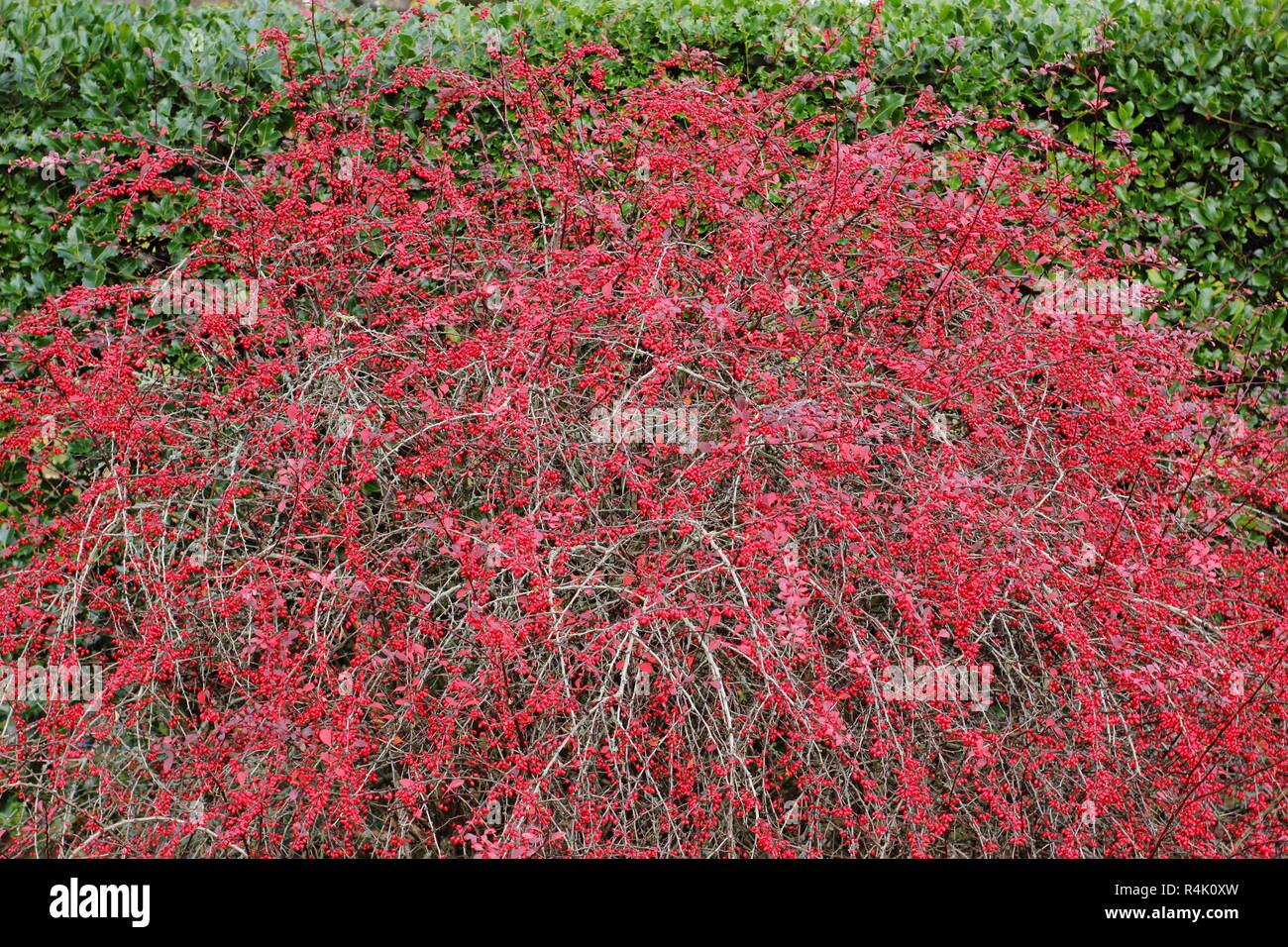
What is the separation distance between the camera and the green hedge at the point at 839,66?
367cm

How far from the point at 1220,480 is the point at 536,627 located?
102 inches

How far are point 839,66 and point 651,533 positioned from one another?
2135mm

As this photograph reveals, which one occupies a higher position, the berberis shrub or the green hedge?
the green hedge

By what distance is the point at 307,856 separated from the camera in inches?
108

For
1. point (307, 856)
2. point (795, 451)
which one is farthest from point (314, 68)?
point (307, 856)

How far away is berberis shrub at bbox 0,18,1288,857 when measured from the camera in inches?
101

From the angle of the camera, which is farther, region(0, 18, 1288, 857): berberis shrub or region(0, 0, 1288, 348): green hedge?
region(0, 0, 1288, 348): green hedge

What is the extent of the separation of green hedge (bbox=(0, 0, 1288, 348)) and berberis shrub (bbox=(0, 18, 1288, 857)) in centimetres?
41

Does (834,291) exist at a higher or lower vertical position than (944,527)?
higher

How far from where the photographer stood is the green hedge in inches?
145

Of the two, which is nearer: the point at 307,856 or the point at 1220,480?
the point at 307,856

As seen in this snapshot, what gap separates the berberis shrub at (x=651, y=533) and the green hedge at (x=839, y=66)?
16.2 inches

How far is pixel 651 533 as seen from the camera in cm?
288

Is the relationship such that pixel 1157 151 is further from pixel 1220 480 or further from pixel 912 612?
pixel 912 612
